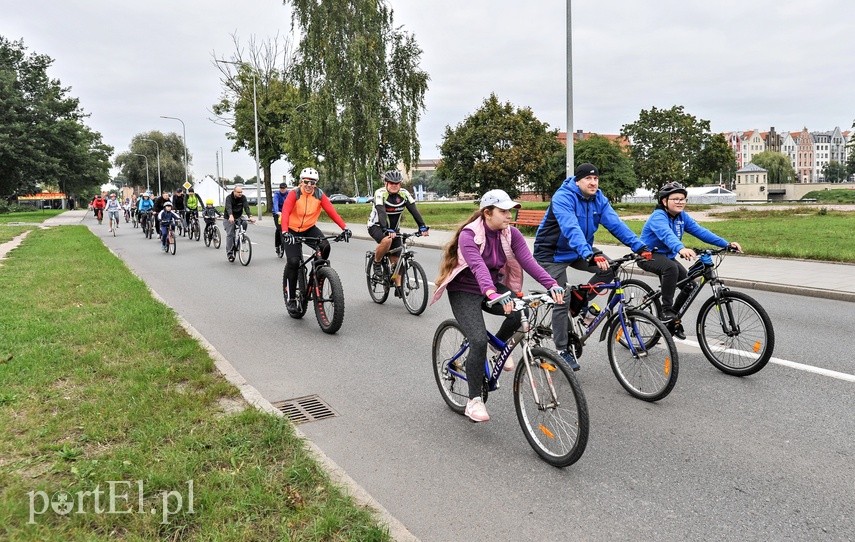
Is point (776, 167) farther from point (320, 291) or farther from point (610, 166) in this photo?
point (320, 291)

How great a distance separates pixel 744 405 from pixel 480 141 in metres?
46.4

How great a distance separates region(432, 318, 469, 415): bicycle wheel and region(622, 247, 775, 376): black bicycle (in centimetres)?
162

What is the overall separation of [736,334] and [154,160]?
295 ft

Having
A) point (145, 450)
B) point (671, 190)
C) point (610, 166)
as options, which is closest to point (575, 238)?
point (671, 190)

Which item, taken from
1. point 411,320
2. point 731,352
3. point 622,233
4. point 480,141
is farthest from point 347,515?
point 480,141

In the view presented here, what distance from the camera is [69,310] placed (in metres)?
7.86

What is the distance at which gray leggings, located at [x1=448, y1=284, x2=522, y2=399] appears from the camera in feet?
13.7

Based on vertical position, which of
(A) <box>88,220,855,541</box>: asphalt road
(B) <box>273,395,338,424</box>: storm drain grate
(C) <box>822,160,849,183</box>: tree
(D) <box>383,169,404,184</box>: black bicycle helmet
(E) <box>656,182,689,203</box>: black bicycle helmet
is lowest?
(A) <box>88,220,855,541</box>: asphalt road

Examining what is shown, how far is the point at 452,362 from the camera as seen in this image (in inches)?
184

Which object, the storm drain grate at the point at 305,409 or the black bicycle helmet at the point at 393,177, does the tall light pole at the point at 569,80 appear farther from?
the storm drain grate at the point at 305,409

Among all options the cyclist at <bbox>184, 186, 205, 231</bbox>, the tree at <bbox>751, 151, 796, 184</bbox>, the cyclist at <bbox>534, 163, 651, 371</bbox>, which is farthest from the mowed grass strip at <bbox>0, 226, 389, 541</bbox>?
the tree at <bbox>751, 151, 796, 184</bbox>

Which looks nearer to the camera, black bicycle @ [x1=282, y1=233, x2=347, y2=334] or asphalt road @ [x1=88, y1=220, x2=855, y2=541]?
asphalt road @ [x1=88, y1=220, x2=855, y2=541]

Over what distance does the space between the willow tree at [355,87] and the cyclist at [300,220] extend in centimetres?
2530

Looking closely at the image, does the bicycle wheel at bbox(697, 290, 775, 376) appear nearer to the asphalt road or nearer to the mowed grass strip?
the asphalt road
